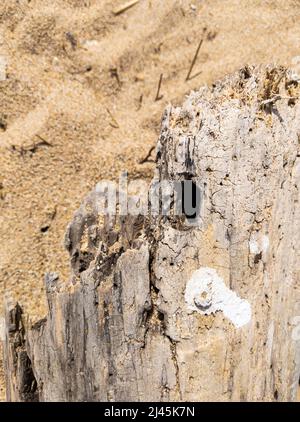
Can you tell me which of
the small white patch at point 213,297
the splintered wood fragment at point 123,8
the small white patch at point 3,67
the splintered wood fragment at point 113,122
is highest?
the splintered wood fragment at point 123,8

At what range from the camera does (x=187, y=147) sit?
259 cm

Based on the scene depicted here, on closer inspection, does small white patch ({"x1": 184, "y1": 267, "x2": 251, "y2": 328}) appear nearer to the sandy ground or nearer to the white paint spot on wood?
the white paint spot on wood

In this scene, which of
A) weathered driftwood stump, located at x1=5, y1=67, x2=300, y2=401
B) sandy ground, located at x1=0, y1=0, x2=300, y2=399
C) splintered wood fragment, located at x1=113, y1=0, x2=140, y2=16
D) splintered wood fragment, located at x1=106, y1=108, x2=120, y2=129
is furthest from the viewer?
splintered wood fragment, located at x1=113, y1=0, x2=140, y2=16

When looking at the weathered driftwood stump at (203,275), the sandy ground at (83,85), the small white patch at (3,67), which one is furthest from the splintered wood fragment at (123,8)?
the weathered driftwood stump at (203,275)

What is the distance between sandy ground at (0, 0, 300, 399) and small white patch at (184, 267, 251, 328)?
1.36 meters

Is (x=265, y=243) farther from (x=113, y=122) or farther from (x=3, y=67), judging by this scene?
(x=3, y=67)

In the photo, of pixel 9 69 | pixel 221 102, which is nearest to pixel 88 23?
pixel 9 69

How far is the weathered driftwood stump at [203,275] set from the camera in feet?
8.55

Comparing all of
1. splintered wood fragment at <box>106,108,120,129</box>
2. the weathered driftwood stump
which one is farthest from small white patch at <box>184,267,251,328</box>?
splintered wood fragment at <box>106,108,120,129</box>

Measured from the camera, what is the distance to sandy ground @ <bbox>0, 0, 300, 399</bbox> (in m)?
3.81

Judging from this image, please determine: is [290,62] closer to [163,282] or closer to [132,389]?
[163,282]

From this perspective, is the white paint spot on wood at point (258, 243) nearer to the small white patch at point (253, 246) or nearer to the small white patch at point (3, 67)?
the small white patch at point (253, 246)

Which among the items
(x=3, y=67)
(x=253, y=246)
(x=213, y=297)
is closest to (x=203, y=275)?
(x=213, y=297)

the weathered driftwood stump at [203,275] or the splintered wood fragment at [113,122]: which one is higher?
the splintered wood fragment at [113,122]
